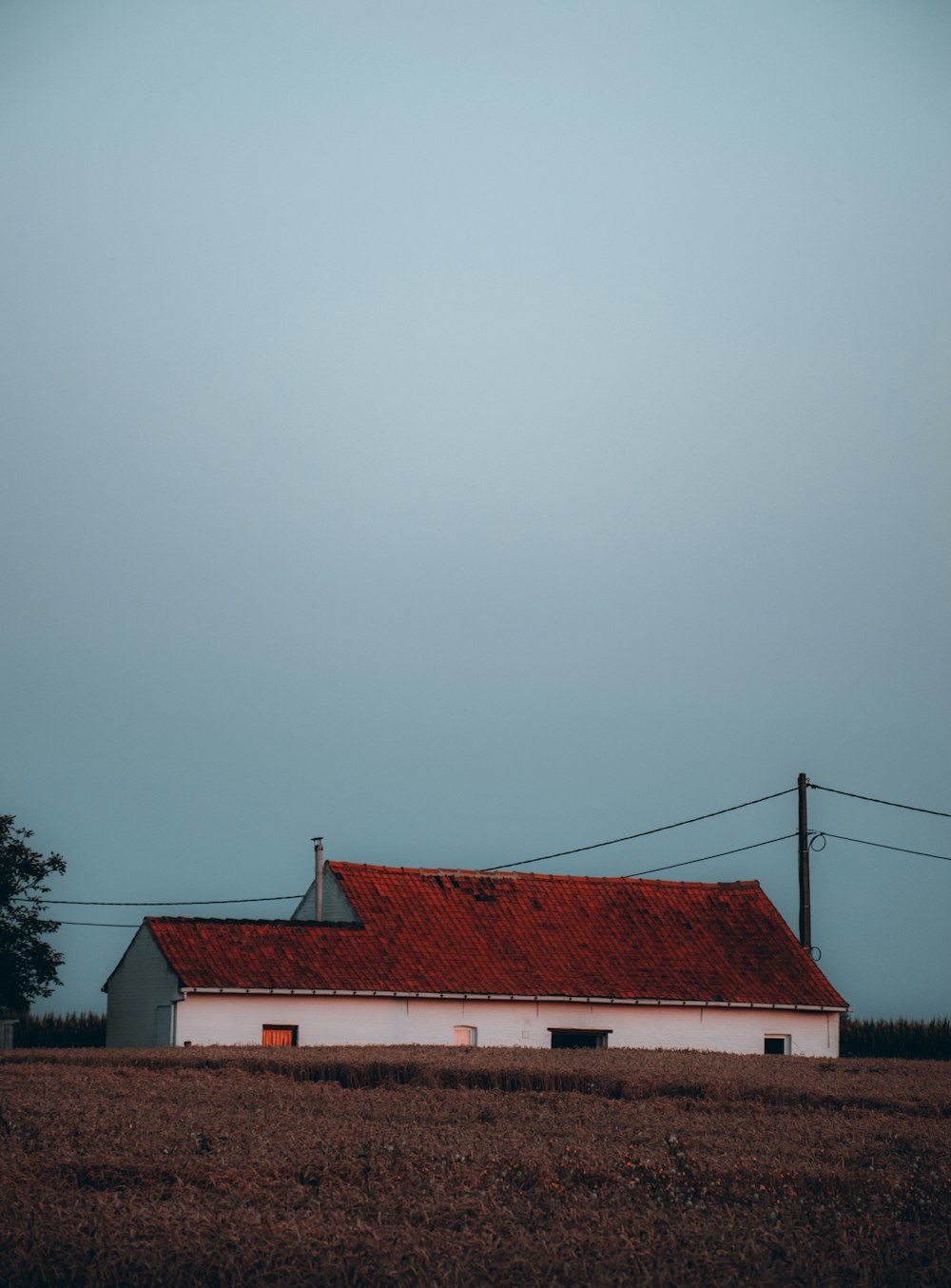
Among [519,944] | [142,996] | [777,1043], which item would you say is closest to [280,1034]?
[142,996]

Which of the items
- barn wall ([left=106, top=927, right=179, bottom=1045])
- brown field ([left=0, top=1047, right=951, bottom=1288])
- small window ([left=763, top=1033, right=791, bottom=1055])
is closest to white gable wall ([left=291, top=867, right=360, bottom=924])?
barn wall ([left=106, top=927, right=179, bottom=1045])

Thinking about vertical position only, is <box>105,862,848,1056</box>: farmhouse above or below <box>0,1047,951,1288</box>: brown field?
above

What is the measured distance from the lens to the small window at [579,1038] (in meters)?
37.8

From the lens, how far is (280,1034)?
3472 cm

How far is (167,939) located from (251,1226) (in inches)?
1097

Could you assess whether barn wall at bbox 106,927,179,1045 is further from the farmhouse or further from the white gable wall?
the white gable wall

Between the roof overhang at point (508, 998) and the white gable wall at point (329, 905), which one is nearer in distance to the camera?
the roof overhang at point (508, 998)

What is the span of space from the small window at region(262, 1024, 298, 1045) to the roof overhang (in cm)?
77

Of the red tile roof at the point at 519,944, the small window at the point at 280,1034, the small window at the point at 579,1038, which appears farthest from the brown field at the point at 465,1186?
the small window at the point at 579,1038

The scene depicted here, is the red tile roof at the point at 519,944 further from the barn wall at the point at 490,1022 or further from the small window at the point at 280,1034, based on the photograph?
the small window at the point at 280,1034

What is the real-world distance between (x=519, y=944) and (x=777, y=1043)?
25.3ft

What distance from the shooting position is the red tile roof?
117 ft

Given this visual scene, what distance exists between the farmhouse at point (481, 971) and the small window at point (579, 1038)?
59 millimetres

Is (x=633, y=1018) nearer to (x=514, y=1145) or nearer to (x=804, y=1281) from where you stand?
(x=514, y=1145)
